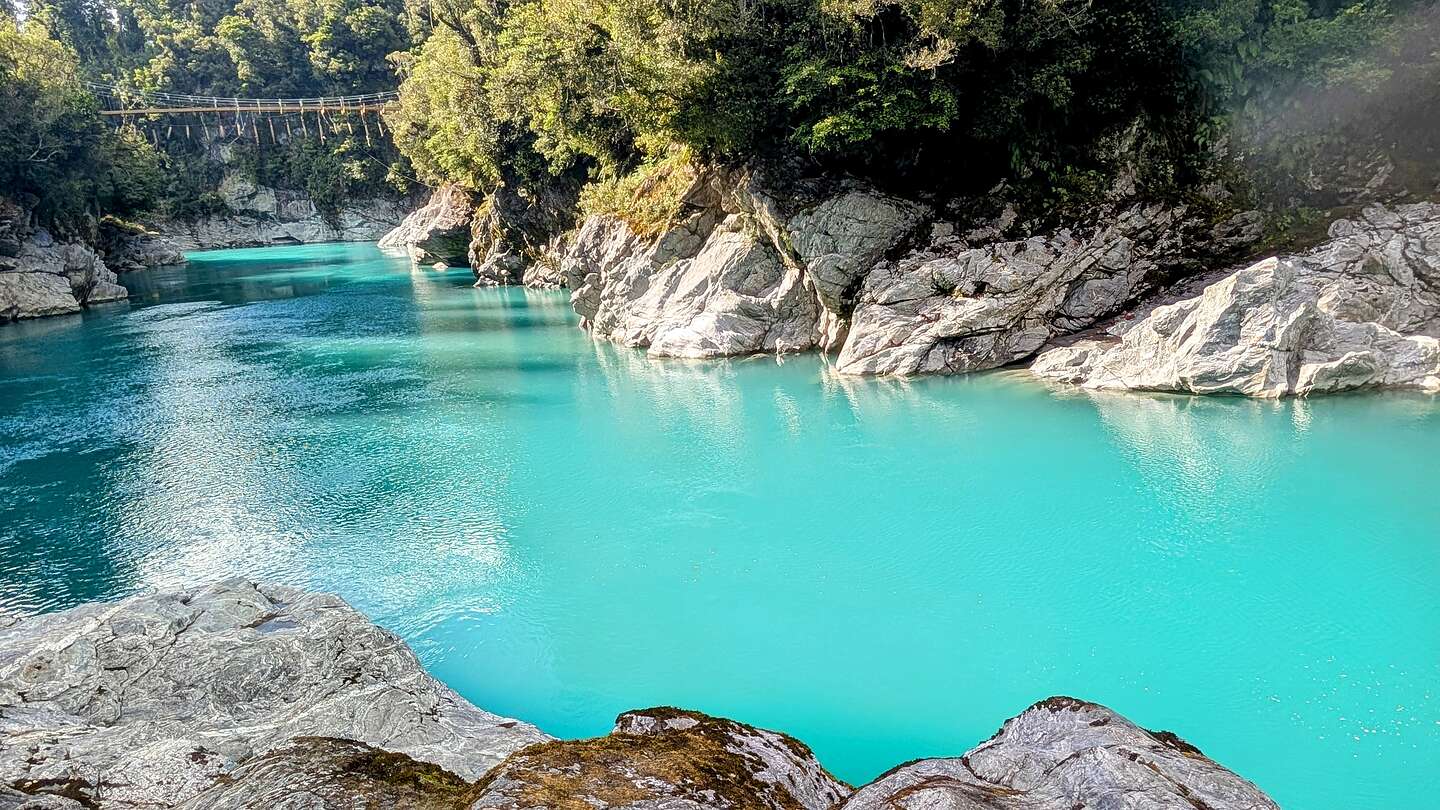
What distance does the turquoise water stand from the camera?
944cm

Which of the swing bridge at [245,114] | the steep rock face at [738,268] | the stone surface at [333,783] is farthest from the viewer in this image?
the swing bridge at [245,114]

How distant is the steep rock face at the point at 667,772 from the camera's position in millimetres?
3275

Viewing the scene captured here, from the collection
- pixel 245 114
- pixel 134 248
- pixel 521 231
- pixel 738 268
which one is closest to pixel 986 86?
pixel 738 268

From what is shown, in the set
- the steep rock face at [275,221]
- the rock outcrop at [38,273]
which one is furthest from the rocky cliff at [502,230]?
the steep rock face at [275,221]

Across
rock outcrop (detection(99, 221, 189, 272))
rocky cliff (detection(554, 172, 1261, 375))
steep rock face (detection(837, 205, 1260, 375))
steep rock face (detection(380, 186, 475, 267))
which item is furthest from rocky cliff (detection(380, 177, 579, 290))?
steep rock face (detection(837, 205, 1260, 375))

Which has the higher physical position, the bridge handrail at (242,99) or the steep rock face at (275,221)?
the bridge handrail at (242,99)

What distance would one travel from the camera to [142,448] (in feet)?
65.7

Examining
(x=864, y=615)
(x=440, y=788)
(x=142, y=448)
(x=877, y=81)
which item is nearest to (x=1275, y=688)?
(x=864, y=615)

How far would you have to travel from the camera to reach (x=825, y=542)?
44.6 feet

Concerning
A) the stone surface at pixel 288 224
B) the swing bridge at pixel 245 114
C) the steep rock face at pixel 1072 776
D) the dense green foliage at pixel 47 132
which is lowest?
the steep rock face at pixel 1072 776

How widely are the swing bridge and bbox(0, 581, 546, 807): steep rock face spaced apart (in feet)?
256

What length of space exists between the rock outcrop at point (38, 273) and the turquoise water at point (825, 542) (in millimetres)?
20811

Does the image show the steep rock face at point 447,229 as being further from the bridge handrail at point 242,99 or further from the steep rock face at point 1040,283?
the steep rock face at point 1040,283

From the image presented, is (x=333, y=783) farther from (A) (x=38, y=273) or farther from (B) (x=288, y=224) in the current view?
(B) (x=288, y=224)
